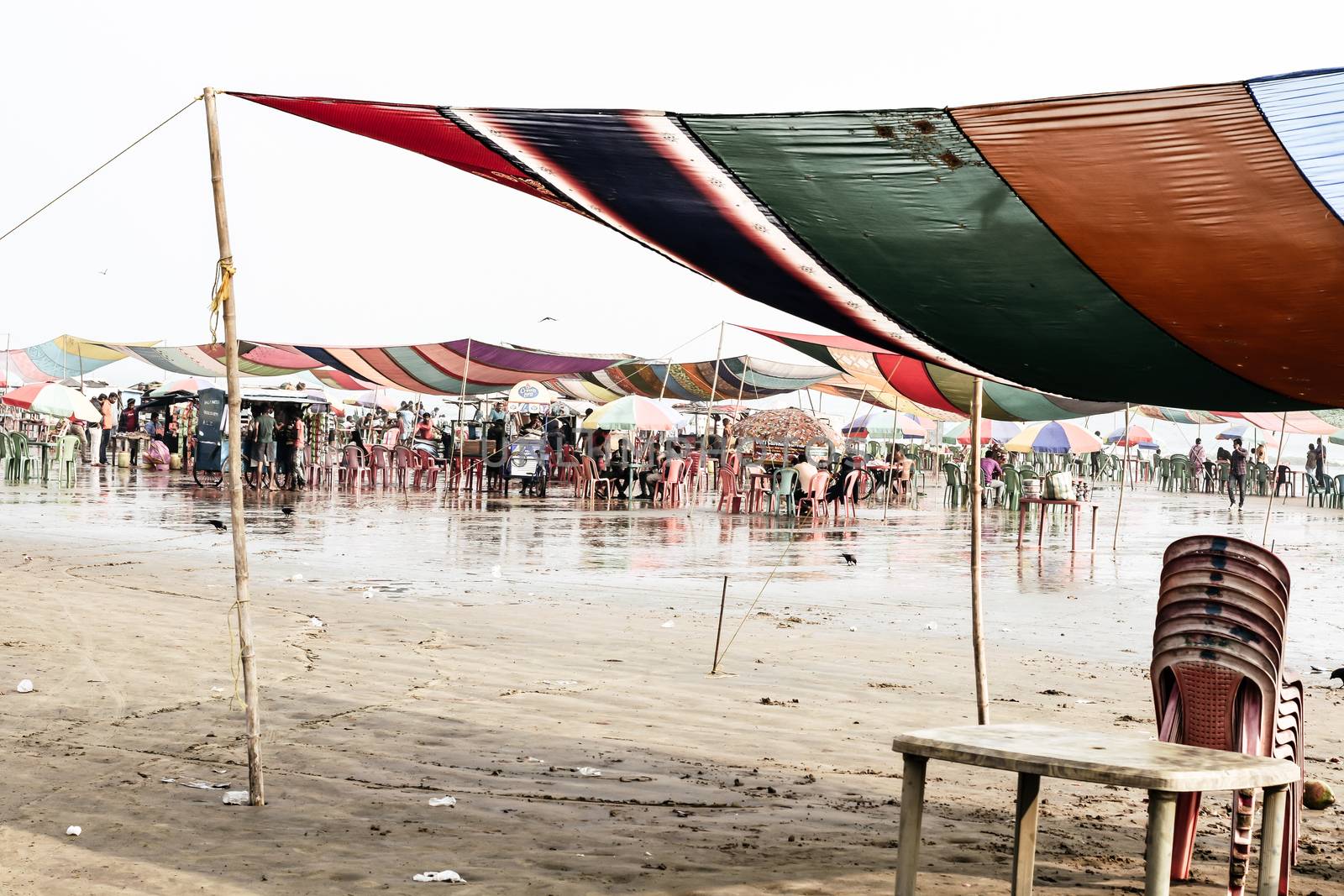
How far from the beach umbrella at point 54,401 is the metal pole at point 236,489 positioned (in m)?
22.3

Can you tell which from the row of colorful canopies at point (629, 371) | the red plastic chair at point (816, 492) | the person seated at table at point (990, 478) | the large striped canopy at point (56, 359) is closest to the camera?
the row of colorful canopies at point (629, 371)

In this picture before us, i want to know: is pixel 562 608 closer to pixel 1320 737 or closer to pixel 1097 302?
pixel 1320 737

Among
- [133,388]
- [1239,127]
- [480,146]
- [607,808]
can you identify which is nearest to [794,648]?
[607,808]

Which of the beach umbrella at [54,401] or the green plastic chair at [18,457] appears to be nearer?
the green plastic chair at [18,457]

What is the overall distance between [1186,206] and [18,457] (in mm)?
24774

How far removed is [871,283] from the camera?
452 cm

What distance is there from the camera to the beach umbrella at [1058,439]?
25172mm

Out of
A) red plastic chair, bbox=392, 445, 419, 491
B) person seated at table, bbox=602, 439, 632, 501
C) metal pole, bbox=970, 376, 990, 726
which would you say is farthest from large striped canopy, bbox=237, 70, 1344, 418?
red plastic chair, bbox=392, 445, 419, 491

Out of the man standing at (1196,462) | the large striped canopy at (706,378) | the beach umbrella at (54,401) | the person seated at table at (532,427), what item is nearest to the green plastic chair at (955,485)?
the large striped canopy at (706,378)

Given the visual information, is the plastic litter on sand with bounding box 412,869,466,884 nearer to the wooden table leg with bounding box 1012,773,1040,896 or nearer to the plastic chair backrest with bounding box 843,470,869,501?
the wooden table leg with bounding box 1012,773,1040,896

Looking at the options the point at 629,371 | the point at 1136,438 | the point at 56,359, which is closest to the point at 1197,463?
the point at 1136,438

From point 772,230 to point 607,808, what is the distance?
2108mm

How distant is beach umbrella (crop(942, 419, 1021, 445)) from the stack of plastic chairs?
56.6 feet

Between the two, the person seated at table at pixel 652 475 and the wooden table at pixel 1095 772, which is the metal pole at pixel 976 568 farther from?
the person seated at table at pixel 652 475
